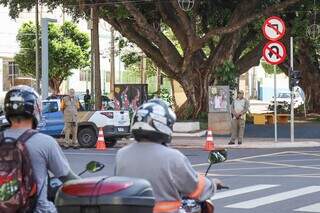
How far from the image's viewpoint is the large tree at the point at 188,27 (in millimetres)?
30078

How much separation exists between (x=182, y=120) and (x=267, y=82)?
8309 centimetres

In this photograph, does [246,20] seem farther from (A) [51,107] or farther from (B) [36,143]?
(B) [36,143]

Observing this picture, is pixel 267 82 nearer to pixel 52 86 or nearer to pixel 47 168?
pixel 52 86

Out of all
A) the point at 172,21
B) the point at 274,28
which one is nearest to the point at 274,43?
the point at 274,28

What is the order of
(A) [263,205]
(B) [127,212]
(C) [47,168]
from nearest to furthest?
(B) [127,212]
(C) [47,168]
(A) [263,205]

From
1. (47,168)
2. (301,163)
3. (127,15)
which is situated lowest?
(301,163)

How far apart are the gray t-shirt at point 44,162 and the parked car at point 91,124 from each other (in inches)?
734

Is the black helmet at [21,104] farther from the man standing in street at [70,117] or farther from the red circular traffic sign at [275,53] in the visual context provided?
the red circular traffic sign at [275,53]

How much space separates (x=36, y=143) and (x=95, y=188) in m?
0.67

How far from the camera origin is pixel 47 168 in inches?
179

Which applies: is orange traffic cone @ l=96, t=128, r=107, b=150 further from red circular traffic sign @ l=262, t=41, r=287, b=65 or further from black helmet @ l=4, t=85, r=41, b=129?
black helmet @ l=4, t=85, r=41, b=129

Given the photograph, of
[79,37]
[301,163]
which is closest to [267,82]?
[79,37]

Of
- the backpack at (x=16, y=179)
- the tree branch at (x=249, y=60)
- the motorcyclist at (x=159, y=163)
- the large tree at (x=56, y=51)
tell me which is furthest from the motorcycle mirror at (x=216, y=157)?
the large tree at (x=56, y=51)

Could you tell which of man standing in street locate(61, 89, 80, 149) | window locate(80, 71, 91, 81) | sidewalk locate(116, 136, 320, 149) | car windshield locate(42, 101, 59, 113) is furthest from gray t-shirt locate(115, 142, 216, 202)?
window locate(80, 71, 91, 81)
